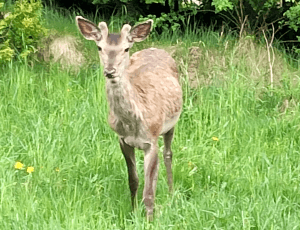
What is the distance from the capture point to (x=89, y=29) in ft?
16.8

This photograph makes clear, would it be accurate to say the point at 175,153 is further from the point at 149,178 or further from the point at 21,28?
the point at 21,28

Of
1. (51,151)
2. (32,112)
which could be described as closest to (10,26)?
(32,112)

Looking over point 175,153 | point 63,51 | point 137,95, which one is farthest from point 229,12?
point 137,95

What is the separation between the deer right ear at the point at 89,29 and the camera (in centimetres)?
498

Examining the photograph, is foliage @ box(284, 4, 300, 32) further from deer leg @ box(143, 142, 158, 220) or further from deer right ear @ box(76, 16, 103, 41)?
deer right ear @ box(76, 16, 103, 41)

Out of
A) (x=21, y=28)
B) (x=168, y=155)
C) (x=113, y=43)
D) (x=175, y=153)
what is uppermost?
(x=113, y=43)

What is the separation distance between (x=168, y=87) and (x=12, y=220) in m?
1.80

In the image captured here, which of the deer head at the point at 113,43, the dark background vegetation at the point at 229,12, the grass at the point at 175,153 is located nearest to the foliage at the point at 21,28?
the grass at the point at 175,153

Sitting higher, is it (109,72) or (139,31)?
(139,31)

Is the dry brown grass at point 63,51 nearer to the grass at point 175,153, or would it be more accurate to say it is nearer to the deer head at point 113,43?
the grass at point 175,153

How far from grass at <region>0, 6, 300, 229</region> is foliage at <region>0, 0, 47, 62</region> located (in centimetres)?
28

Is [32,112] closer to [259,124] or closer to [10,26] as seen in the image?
[10,26]

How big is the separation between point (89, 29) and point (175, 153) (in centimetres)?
198

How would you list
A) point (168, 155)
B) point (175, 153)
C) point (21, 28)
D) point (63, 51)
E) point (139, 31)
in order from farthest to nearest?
point (63, 51), point (21, 28), point (175, 153), point (168, 155), point (139, 31)
